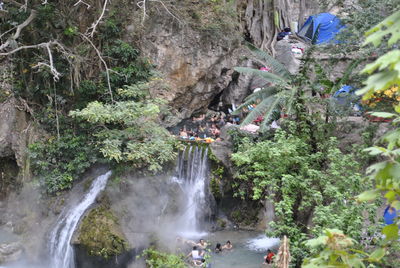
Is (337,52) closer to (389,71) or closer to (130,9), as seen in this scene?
(130,9)

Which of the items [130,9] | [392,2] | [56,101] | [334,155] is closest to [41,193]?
[56,101]

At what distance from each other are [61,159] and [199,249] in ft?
17.8

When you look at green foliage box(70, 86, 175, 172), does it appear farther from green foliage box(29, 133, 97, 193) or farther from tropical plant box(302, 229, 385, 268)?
tropical plant box(302, 229, 385, 268)

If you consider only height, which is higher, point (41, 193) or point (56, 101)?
point (56, 101)

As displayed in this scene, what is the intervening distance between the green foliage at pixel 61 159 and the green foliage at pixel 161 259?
3.83 m

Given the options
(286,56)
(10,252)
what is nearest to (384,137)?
(10,252)

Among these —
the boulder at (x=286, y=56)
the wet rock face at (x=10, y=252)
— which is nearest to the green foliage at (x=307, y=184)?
the wet rock face at (x=10, y=252)

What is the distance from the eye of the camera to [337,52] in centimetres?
1052

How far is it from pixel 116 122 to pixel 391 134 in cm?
1189

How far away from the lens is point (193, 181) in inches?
547

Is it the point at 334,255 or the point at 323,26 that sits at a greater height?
the point at 323,26

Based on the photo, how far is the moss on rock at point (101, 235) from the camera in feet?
36.7

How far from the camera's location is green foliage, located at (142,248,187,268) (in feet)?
32.4

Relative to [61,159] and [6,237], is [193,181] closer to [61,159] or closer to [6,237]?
[61,159]
